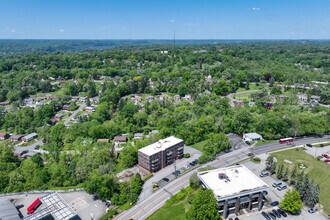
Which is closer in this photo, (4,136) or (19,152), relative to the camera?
(19,152)

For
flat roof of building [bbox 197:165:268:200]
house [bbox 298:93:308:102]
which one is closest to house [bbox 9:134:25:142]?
flat roof of building [bbox 197:165:268:200]

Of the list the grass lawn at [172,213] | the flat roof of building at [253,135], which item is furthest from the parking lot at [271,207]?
the flat roof of building at [253,135]

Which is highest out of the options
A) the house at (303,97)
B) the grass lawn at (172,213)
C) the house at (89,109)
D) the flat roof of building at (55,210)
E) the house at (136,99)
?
the house at (303,97)

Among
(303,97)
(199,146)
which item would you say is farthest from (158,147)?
(303,97)

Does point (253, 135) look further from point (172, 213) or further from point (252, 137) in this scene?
point (172, 213)

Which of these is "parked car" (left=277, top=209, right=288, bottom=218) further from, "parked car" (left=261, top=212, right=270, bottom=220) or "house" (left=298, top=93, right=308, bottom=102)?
"house" (left=298, top=93, right=308, bottom=102)

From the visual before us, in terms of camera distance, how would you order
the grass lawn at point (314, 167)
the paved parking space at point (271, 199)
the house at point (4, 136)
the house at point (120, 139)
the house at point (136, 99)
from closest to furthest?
the paved parking space at point (271, 199)
the grass lawn at point (314, 167)
the house at point (120, 139)
the house at point (4, 136)
the house at point (136, 99)

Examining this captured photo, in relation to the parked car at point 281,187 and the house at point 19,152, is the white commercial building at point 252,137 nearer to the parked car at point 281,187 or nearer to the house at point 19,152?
the parked car at point 281,187
